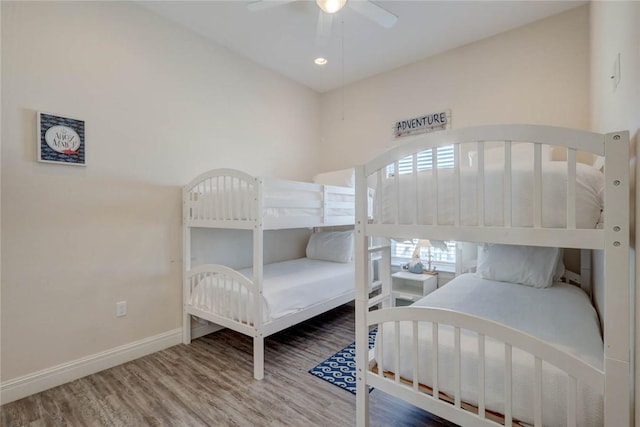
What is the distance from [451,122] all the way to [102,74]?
3.20 meters

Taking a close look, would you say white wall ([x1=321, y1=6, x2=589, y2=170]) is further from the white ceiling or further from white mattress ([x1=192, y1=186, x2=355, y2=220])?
white mattress ([x1=192, y1=186, x2=355, y2=220])

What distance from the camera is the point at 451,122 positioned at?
3.18m

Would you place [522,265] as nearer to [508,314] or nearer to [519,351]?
[508,314]

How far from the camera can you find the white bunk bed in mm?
930

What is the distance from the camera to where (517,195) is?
1115 millimetres

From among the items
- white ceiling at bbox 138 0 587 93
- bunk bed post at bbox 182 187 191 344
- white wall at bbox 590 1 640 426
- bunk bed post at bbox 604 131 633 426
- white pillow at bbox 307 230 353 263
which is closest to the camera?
bunk bed post at bbox 604 131 633 426

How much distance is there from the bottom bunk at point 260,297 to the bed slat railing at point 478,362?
3.08 ft

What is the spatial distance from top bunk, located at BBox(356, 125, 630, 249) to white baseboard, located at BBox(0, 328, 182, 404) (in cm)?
222

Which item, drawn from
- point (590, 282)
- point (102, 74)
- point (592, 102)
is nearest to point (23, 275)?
point (102, 74)

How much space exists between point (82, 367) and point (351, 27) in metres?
3.53

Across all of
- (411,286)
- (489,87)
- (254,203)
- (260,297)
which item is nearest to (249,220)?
(254,203)

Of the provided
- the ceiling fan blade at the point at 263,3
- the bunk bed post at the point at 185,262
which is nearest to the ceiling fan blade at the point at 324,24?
the ceiling fan blade at the point at 263,3

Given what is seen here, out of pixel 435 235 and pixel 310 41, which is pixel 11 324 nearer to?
pixel 435 235

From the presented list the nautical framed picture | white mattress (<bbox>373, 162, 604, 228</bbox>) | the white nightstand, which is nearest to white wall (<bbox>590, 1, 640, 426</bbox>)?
white mattress (<bbox>373, 162, 604, 228</bbox>)
